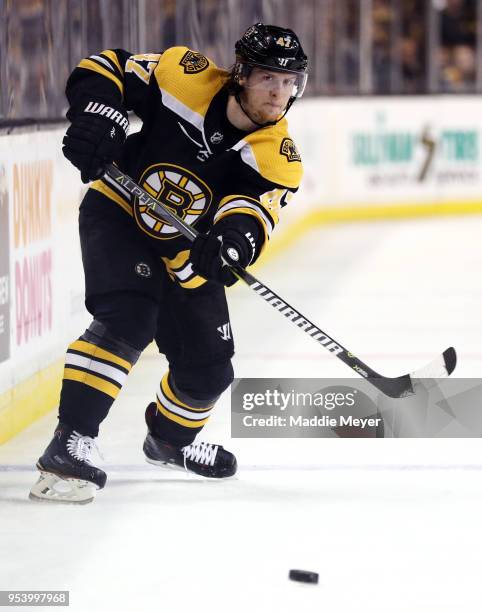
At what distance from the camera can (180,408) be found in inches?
131

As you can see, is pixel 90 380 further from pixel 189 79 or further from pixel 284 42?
pixel 284 42

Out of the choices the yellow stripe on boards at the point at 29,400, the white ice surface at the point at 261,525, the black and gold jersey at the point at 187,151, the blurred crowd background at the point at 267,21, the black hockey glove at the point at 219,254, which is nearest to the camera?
the white ice surface at the point at 261,525

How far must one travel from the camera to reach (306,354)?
5.10m

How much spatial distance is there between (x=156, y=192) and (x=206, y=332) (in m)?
0.36

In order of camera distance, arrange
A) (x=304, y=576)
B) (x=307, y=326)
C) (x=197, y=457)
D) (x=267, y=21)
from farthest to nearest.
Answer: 1. (x=267, y=21)
2. (x=197, y=457)
3. (x=307, y=326)
4. (x=304, y=576)

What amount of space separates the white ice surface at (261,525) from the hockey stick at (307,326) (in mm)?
257

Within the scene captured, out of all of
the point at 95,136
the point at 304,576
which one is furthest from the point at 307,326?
the point at 304,576

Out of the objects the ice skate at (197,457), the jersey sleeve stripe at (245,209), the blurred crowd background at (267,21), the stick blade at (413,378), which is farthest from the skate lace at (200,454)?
the blurred crowd background at (267,21)

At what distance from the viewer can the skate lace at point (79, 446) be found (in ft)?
10.1

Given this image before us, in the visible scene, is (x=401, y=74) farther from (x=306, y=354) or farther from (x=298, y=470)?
(x=298, y=470)

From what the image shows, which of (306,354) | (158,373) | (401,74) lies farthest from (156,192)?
(401,74)

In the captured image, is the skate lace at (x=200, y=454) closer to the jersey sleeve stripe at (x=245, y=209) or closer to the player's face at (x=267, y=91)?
the jersey sleeve stripe at (x=245, y=209)

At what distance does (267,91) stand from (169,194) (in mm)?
351

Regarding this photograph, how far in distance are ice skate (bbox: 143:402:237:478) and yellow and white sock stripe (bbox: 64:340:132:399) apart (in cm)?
36
